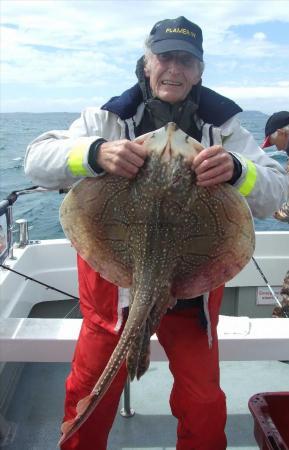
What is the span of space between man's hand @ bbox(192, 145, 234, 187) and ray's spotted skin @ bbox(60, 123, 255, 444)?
0.04 meters

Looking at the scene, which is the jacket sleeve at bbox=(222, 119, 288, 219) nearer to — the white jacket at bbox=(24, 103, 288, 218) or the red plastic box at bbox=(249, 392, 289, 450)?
the white jacket at bbox=(24, 103, 288, 218)

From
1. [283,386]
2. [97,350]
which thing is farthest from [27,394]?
[283,386]

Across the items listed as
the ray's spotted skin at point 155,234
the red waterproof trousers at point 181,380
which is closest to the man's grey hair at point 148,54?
the ray's spotted skin at point 155,234

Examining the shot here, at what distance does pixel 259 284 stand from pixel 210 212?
3.37 meters

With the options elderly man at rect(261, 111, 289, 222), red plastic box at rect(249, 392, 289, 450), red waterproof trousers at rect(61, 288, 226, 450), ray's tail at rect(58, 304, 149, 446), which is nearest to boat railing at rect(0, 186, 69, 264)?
red waterproof trousers at rect(61, 288, 226, 450)

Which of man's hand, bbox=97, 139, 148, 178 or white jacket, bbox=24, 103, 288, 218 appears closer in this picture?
man's hand, bbox=97, 139, 148, 178

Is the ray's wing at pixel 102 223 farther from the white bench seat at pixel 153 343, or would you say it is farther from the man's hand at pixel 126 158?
the white bench seat at pixel 153 343

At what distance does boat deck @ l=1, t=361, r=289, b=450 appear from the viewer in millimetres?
3393

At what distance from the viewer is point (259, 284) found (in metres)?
→ 5.05

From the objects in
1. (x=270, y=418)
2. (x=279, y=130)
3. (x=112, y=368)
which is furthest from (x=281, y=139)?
(x=112, y=368)

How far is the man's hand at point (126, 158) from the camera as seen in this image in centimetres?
184

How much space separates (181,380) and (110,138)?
1449 mm

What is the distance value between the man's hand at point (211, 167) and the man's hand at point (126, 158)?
0.23m

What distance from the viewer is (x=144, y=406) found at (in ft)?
12.3
